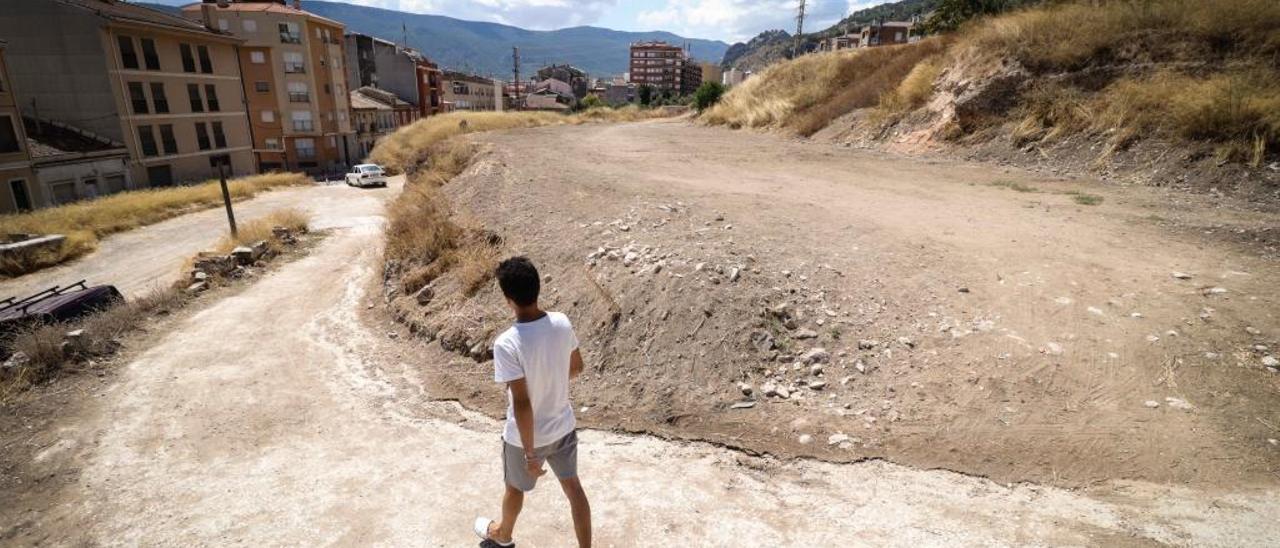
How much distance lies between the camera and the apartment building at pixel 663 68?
163125 millimetres

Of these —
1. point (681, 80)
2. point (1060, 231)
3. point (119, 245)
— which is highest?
point (681, 80)

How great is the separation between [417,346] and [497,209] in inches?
167

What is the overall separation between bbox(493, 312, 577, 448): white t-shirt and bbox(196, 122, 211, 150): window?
48102mm

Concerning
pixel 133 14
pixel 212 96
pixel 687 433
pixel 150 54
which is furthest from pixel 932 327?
pixel 212 96

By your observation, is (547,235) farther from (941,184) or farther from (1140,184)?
(1140,184)

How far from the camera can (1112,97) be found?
12188 millimetres

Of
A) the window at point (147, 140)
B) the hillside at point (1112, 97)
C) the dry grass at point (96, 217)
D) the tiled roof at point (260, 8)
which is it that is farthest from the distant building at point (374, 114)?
the hillside at point (1112, 97)

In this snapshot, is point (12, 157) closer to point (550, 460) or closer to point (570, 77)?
point (550, 460)

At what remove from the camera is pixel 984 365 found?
495cm

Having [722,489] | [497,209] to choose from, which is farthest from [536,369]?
[497,209]

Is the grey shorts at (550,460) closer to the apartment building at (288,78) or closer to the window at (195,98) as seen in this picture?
the window at (195,98)

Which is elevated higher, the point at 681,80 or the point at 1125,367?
the point at 681,80

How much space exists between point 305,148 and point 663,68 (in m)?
132

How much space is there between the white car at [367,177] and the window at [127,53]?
13.8 meters
